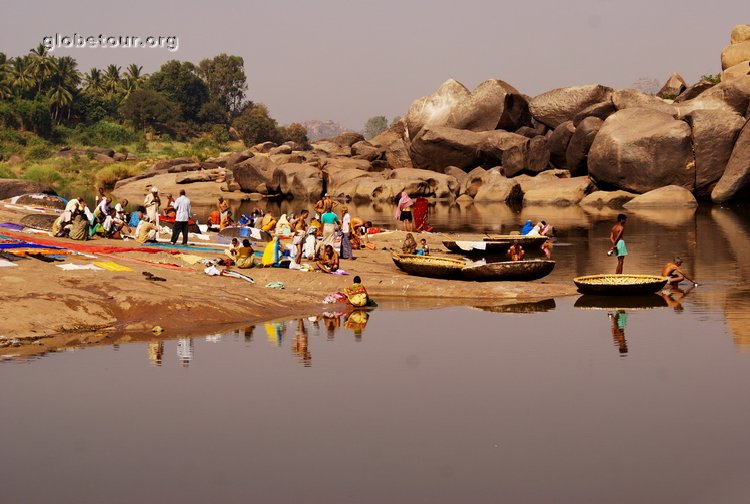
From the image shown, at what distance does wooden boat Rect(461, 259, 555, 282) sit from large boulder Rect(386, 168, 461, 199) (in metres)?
35.7

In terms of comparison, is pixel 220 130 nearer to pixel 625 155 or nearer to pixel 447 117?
pixel 447 117

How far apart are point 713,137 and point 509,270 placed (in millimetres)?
28847

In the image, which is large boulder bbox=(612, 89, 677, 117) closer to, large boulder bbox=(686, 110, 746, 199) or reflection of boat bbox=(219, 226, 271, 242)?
large boulder bbox=(686, 110, 746, 199)

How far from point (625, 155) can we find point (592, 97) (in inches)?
368

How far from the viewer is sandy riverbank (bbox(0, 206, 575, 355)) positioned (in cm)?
1778

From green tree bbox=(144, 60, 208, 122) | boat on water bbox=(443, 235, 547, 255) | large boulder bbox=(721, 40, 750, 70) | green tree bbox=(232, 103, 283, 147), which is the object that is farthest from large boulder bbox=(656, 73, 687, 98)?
green tree bbox=(144, 60, 208, 122)

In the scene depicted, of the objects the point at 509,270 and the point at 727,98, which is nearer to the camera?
the point at 509,270

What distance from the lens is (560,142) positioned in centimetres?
5616

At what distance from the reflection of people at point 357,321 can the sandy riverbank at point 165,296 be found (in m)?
0.81

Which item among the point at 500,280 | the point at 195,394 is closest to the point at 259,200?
the point at 500,280

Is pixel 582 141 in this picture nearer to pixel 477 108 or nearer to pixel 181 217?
pixel 477 108

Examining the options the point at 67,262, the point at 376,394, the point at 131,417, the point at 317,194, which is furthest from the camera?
the point at 317,194

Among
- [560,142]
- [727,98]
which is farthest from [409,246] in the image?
[560,142]

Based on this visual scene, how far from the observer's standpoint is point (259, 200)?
64.0m
